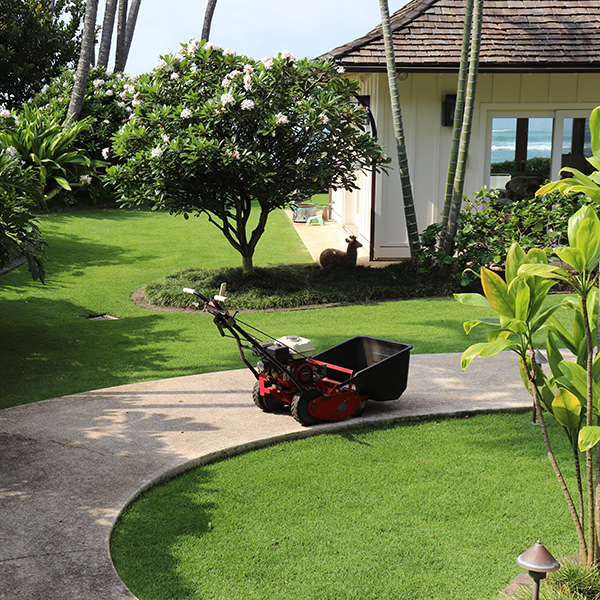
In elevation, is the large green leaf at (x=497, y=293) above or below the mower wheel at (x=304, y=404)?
above

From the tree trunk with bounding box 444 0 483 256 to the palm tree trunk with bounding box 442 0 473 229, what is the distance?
95mm

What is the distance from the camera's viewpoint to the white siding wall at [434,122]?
12906 mm

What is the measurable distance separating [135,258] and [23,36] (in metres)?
13.0

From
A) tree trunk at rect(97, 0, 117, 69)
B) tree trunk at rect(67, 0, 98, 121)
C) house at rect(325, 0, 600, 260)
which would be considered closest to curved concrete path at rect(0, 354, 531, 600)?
house at rect(325, 0, 600, 260)

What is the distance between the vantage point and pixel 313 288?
11297mm

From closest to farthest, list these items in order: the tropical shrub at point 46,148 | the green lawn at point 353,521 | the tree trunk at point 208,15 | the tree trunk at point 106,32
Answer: the green lawn at point 353,521 → the tropical shrub at point 46,148 → the tree trunk at point 106,32 → the tree trunk at point 208,15

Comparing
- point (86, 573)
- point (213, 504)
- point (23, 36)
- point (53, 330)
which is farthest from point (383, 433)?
point (23, 36)

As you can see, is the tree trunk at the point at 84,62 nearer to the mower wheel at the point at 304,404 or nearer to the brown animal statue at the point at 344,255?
the brown animal statue at the point at 344,255

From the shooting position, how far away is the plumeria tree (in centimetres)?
1048

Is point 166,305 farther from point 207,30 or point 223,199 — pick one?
point 207,30

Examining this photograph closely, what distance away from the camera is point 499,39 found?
41.7ft

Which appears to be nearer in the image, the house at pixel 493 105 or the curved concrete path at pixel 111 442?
the curved concrete path at pixel 111 442

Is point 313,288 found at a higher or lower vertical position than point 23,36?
lower

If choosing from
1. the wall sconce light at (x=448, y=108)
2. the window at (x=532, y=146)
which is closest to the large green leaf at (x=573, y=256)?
the wall sconce light at (x=448, y=108)
